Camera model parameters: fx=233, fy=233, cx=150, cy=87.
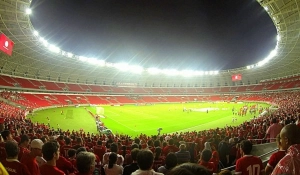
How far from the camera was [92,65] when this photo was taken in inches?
2768

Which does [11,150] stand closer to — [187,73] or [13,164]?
[13,164]

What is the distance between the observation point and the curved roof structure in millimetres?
31484

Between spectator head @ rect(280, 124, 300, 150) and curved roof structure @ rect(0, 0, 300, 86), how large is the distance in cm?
3005

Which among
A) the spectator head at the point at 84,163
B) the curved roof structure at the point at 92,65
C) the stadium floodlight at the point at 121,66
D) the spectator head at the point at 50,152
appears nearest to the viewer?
the spectator head at the point at 84,163

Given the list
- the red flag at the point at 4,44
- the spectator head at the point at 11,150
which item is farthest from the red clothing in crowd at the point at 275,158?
the red flag at the point at 4,44

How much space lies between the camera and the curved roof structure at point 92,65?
31484mm

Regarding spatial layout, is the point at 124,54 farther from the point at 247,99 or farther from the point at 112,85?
the point at 247,99

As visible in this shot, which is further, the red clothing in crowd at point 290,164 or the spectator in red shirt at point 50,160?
the spectator in red shirt at point 50,160

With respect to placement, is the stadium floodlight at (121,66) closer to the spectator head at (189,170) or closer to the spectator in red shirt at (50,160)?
the spectator in red shirt at (50,160)

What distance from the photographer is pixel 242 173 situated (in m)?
5.20

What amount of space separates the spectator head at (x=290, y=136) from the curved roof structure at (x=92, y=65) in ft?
98.6

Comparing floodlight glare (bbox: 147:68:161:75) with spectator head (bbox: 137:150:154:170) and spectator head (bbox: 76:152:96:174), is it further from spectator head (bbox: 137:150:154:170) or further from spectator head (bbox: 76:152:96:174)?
spectator head (bbox: 76:152:96:174)

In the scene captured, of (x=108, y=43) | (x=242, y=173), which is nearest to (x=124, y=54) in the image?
(x=108, y=43)

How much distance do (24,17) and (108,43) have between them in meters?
52.0
